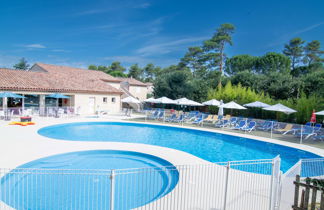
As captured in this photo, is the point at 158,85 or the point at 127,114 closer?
the point at 127,114

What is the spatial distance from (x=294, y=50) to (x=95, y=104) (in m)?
40.9

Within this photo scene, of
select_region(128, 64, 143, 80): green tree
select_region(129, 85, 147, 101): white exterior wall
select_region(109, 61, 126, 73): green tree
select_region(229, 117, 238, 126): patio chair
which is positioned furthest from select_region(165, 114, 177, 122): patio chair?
select_region(109, 61, 126, 73): green tree

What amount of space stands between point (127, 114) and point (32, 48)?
30.2 m

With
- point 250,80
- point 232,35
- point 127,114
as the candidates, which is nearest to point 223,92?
point 250,80

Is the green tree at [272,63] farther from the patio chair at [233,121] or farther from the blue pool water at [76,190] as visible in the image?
the blue pool water at [76,190]

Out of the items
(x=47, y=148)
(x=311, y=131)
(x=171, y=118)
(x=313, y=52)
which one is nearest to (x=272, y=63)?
(x=313, y=52)

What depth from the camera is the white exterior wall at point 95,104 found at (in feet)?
83.0

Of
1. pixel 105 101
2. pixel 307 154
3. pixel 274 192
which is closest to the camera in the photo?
pixel 274 192

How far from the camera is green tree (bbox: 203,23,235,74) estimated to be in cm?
3924

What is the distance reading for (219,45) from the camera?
40250 mm

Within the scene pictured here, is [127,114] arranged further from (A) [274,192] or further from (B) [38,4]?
(A) [274,192]

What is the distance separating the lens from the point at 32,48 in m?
42.8

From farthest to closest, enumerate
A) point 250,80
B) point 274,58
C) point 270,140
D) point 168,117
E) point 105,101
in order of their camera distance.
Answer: point 274,58 < point 250,80 < point 105,101 < point 168,117 < point 270,140

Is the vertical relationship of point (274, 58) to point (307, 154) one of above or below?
above
